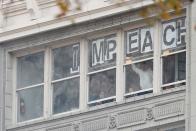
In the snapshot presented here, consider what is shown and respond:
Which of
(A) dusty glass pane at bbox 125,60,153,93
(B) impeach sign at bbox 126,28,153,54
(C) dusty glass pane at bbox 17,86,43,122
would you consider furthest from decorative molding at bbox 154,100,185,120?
(C) dusty glass pane at bbox 17,86,43,122

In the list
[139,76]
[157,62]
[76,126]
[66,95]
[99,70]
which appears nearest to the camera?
[157,62]

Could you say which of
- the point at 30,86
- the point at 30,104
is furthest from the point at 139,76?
the point at 30,104

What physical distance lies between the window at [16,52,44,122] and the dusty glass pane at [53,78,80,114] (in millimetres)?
518

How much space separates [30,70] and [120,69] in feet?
11.7

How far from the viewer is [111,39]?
Answer: 25.2m

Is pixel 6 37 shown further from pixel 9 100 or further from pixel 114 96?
pixel 114 96

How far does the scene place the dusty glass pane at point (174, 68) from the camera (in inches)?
923

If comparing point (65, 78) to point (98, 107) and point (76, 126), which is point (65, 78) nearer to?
point (76, 126)

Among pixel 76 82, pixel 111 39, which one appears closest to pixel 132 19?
pixel 111 39

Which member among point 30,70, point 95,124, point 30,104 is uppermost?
point 30,70

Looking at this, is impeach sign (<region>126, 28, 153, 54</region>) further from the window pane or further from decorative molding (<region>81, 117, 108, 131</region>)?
decorative molding (<region>81, 117, 108, 131</region>)

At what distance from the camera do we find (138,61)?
79.8 ft

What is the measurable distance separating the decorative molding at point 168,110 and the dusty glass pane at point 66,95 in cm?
311

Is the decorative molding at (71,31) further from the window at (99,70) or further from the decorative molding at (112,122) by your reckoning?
the decorative molding at (112,122)
